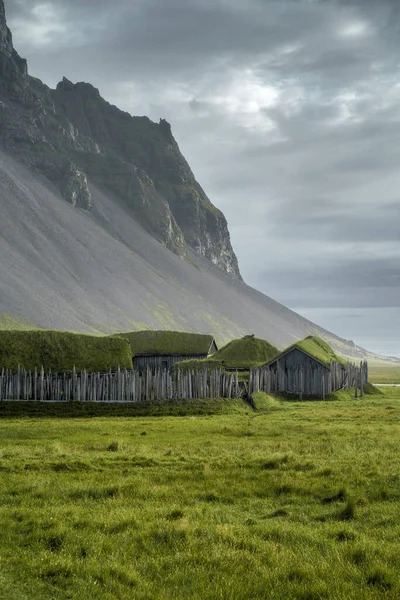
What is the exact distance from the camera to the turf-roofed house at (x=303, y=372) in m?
53.7

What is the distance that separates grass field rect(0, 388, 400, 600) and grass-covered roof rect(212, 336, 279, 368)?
122 ft

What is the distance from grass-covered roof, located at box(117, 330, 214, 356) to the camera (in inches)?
2793

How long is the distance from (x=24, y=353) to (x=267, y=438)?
25.5 m

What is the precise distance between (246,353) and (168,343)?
1158 cm

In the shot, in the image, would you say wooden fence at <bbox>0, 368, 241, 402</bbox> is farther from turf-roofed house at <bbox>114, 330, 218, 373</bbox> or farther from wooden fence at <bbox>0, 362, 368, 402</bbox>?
turf-roofed house at <bbox>114, 330, 218, 373</bbox>

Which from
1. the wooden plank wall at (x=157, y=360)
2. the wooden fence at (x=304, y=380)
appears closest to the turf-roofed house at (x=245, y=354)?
the wooden plank wall at (x=157, y=360)

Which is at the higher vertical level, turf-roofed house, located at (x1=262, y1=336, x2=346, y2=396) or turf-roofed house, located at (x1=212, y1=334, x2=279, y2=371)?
turf-roofed house, located at (x1=212, y1=334, x2=279, y2=371)

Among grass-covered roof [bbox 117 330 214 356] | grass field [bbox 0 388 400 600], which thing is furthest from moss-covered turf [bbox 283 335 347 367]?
grass field [bbox 0 388 400 600]

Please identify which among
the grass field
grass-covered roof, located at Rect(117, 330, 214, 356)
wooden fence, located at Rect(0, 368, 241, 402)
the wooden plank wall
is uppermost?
grass-covered roof, located at Rect(117, 330, 214, 356)

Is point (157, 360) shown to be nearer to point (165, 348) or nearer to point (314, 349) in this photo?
point (165, 348)

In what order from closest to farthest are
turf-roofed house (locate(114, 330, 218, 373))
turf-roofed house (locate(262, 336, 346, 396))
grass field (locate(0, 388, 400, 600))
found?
grass field (locate(0, 388, 400, 600)) < turf-roofed house (locate(262, 336, 346, 396)) < turf-roofed house (locate(114, 330, 218, 373))

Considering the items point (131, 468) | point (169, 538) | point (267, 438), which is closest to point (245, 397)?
point (267, 438)

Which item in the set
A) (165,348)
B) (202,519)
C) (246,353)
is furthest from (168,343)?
(202,519)

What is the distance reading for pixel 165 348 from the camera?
71250 mm
